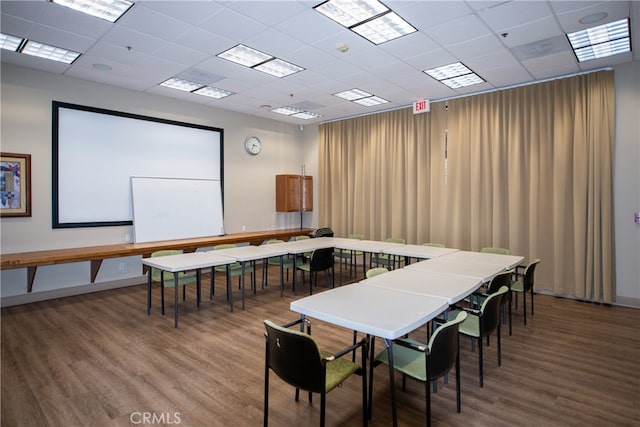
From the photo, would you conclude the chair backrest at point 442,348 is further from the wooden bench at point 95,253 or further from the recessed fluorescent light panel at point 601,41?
the wooden bench at point 95,253

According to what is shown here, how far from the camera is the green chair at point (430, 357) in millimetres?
2010

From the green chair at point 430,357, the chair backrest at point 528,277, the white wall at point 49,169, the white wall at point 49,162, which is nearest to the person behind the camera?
the green chair at point 430,357

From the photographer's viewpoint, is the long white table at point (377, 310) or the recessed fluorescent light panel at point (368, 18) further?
the recessed fluorescent light panel at point (368, 18)

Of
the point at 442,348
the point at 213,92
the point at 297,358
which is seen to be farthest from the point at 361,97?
the point at 297,358

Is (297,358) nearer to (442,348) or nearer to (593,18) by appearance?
(442,348)

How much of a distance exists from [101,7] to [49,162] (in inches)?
111

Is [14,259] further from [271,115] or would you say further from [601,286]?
[601,286]

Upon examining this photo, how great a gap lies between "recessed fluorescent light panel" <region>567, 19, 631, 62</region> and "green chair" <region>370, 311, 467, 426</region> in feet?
12.5

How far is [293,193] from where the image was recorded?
27.0ft

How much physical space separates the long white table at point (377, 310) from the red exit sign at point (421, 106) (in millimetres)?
4621

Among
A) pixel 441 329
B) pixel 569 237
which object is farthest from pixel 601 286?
pixel 441 329

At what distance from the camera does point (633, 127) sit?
4.71m

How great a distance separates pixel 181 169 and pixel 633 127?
23.6ft

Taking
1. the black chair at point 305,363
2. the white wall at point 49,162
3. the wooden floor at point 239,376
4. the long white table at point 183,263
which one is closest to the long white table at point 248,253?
the long white table at point 183,263
